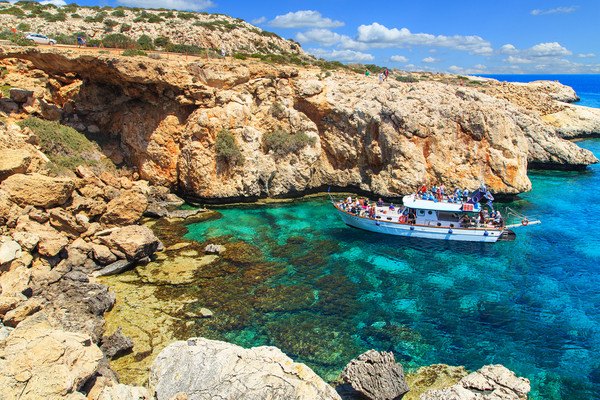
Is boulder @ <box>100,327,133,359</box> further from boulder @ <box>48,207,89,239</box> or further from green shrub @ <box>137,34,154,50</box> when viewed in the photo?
green shrub @ <box>137,34,154,50</box>

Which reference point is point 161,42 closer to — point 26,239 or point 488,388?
point 26,239

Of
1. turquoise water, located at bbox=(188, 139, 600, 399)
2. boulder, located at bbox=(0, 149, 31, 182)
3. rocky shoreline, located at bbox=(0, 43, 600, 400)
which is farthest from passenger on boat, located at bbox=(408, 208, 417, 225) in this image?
boulder, located at bbox=(0, 149, 31, 182)

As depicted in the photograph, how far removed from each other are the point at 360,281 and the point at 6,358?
14.4m

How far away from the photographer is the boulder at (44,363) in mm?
7973

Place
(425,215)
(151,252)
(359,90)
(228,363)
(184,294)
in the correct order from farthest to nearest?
(359,90)
(425,215)
(151,252)
(184,294)
(228,363)

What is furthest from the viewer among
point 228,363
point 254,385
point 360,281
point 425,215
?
point 425,215

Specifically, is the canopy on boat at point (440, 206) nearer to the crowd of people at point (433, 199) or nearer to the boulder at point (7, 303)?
the crowd of people at point (433, 199)

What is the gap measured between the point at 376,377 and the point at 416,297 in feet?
23.6

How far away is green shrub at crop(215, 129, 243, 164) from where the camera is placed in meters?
27.8

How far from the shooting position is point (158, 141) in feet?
96.0

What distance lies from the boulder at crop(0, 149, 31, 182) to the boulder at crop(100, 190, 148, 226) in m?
4.74

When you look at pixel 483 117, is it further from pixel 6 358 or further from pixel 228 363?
pixel 6 358

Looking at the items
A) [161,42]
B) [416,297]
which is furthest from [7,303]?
[161,42]

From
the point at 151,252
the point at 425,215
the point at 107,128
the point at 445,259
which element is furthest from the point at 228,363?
the point at 107,128
